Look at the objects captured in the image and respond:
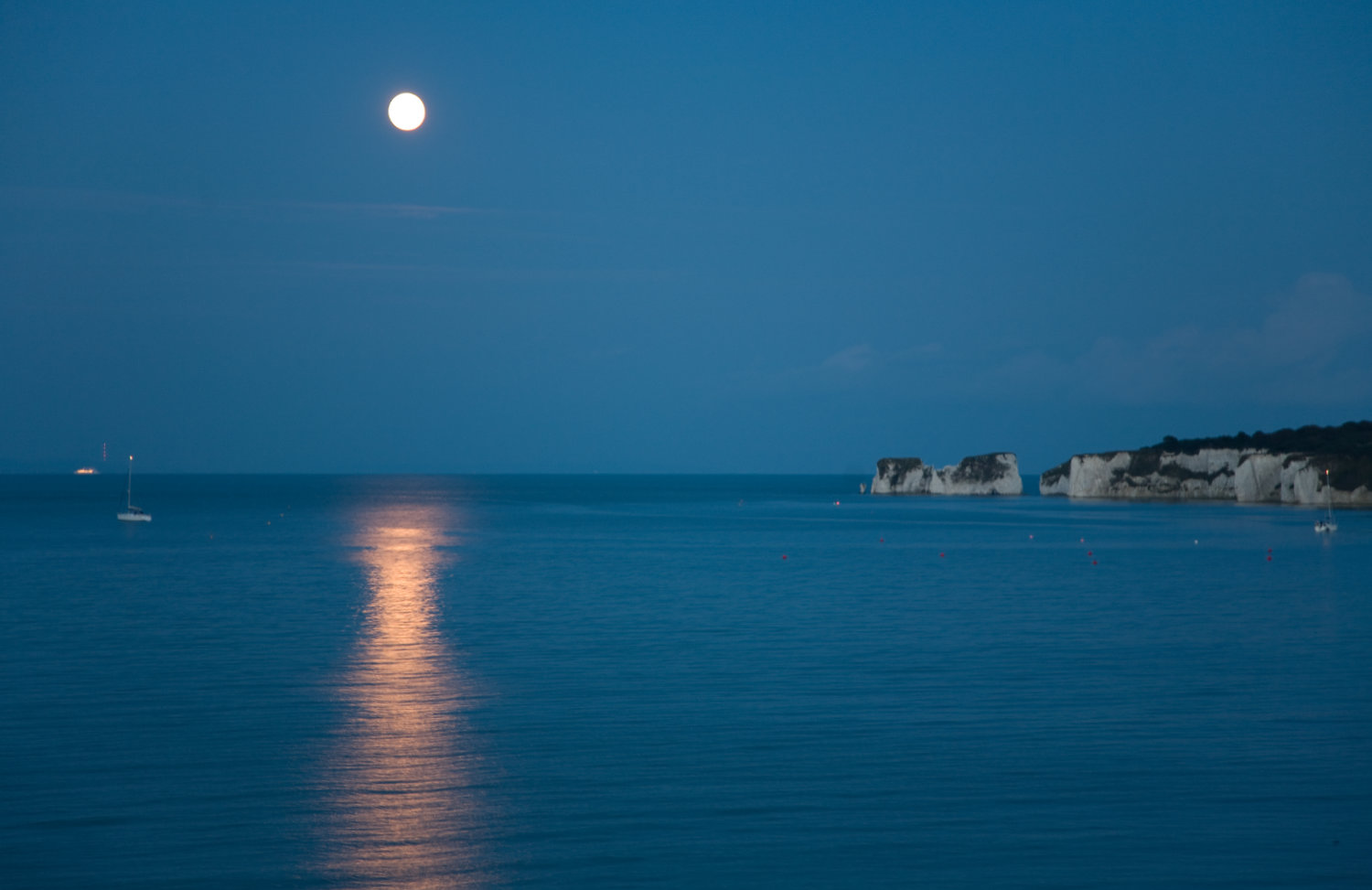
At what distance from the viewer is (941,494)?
196 metres

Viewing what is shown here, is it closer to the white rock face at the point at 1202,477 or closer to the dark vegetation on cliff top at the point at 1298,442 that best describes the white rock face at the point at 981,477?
the white rock face at the point at 1202,477

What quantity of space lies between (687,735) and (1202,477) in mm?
142964

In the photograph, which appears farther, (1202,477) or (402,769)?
(1202,477)

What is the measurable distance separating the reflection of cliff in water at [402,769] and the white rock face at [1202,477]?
346ft

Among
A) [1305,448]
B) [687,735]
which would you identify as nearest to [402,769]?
[687,735]

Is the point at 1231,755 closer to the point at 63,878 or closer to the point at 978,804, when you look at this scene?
the point at 978,804

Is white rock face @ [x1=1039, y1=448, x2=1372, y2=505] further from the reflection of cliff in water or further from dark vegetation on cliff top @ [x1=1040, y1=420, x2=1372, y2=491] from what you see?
the reflection of cliff in water

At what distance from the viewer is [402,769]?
1512cm

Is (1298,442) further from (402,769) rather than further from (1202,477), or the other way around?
(402,769)

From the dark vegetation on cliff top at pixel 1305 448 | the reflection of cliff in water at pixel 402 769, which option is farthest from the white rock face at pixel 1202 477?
the reflection of cliff in water at pixel 402 769

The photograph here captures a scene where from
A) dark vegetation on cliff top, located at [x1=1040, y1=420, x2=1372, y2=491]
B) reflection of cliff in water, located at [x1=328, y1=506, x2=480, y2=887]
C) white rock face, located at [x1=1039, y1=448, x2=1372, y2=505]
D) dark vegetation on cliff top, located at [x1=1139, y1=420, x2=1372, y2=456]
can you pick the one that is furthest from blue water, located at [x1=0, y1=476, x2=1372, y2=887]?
dark vegetation on cliff top, located at [x1=1139, y1=420, x2=1372, y2=456]

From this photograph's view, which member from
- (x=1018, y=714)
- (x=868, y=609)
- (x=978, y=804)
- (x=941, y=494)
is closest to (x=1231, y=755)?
(x=1018, y=714)

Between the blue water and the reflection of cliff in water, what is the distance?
7 centimetres

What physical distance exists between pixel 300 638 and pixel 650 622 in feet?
30.2
